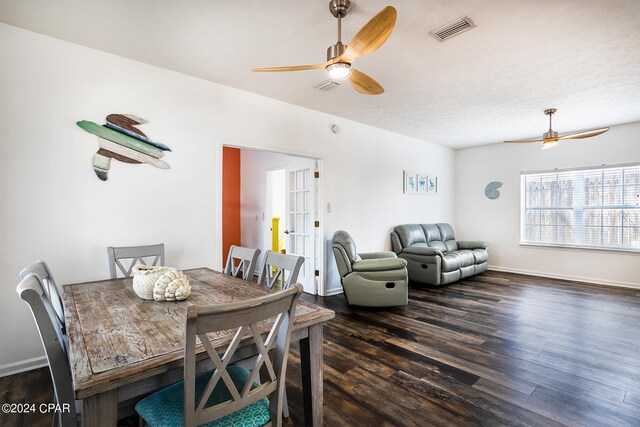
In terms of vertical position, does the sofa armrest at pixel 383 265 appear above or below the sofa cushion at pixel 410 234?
below

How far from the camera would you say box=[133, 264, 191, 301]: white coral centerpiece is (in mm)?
1719

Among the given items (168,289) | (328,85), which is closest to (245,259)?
(168,289)

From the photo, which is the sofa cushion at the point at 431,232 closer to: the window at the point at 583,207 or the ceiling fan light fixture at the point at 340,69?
the window at the point at 583,207

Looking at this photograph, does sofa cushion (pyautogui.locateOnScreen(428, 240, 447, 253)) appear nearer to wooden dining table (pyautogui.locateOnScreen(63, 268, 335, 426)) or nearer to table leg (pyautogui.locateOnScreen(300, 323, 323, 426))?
wooden dining table (pyautogui.locateOnScreen(63, 268, 335, 426))

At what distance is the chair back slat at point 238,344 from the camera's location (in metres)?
0.92

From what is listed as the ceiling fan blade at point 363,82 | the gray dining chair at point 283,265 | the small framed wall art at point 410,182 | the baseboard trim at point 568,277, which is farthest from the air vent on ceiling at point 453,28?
the baseboard trim at point 568,277

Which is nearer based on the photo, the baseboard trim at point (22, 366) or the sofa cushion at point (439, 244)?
the baseboard trim at point (22, 366)

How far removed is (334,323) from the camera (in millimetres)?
3375

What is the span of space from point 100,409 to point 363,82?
234cm

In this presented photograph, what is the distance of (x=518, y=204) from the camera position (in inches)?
241

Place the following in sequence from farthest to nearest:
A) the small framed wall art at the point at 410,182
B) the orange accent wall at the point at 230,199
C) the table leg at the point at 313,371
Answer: the orange accent wall at the point at 230,199 → the small framed wall art at the point at 410,182 → the table leg at the point at 313,371

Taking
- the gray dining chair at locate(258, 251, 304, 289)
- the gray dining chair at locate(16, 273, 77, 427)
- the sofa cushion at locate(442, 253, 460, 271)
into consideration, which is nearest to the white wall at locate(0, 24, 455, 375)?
the gray dining chair at locate(258, 251, 304, 289)

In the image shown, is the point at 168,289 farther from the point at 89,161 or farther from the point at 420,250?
the point at 420,250

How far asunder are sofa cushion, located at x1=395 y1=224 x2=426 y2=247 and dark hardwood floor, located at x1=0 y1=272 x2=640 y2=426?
1.49m
